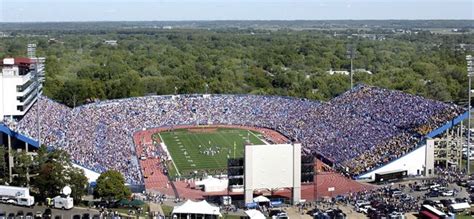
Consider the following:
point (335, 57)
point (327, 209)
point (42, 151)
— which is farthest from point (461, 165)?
point (335, 57)

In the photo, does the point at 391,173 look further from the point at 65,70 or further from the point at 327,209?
the point at 65,70

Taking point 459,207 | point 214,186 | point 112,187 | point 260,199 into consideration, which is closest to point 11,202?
point 112,187

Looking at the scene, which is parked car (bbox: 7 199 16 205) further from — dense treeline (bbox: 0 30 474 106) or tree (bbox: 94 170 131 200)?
dense treeline (bbox: 0 30 474 106)

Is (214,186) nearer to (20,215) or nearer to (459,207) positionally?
(20,215)

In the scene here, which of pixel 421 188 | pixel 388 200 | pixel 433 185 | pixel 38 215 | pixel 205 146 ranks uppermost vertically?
pixel 205 146

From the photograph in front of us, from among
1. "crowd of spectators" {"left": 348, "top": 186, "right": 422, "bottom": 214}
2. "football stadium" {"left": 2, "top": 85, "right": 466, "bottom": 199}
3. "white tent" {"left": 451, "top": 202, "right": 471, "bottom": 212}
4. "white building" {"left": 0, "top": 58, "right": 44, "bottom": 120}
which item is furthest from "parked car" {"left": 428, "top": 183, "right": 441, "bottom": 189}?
"white building" {"left": 0, "top": 58, "right": 44, "bottom": 120}

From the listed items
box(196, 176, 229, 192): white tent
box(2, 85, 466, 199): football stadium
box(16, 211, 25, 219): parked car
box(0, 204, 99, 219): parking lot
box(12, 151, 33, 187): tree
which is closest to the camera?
box(16, 211, 25, 219): parked car
